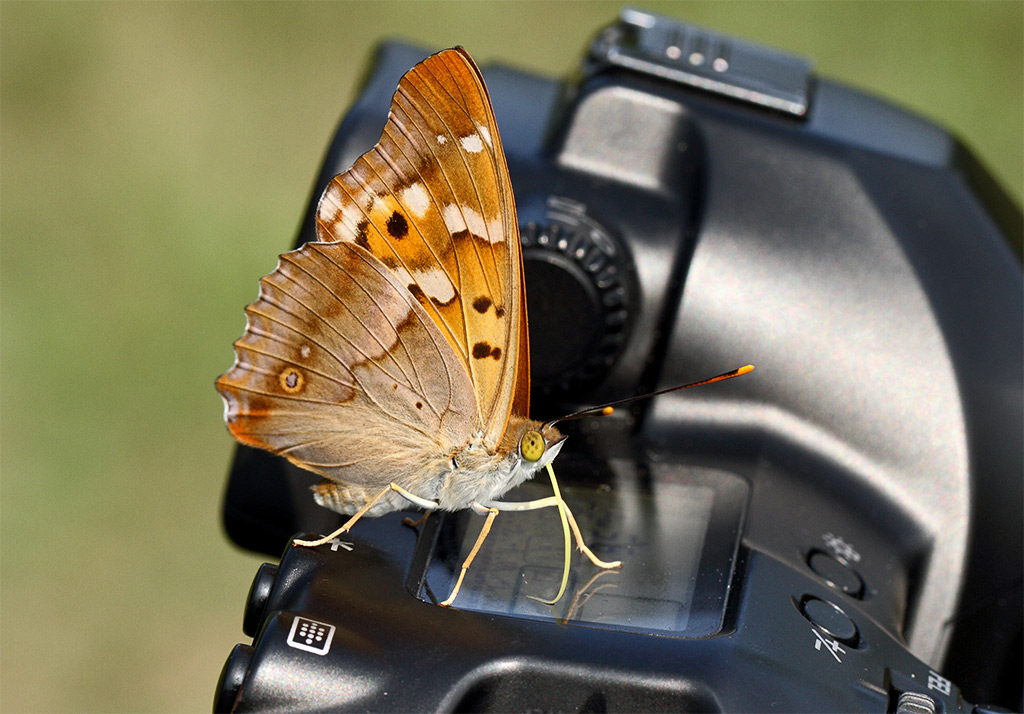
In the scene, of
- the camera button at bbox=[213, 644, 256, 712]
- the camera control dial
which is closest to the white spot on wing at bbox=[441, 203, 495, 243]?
the camera control dial

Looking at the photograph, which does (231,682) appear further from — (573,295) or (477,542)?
(573,295)

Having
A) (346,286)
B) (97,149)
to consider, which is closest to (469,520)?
(346,286)

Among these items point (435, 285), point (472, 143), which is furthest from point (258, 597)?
point (472, 143)

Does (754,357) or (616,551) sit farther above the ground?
(754,357)

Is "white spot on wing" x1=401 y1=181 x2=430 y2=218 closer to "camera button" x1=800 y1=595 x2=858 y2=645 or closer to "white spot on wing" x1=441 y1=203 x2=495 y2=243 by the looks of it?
"white spot on wing" x1=441 y1=203 x2=495 y2=243

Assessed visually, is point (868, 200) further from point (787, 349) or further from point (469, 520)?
point (469, 520)

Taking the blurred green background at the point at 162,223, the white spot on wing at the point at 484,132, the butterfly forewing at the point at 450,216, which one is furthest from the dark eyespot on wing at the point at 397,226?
the blurred green background at the point at 162,223

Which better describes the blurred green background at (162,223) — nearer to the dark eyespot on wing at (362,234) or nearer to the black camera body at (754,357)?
the black camera body at (754,357)
